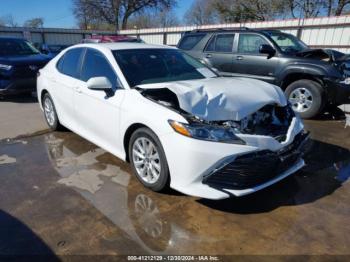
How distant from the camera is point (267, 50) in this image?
636 centimetres

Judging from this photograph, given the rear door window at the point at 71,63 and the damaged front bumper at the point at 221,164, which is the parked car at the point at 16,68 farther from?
the damaged front bumper at the point at 221,164

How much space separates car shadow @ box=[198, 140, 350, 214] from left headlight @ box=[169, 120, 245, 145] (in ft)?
2.46

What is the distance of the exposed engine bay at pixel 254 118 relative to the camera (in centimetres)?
288

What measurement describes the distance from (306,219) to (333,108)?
16.4ft

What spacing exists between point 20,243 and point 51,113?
3089 millimetres

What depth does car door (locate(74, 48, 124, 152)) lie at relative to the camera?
3541mm

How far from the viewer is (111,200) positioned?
Result: 315cm

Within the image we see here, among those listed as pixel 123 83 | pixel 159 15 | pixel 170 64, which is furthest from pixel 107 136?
pixel 159 15

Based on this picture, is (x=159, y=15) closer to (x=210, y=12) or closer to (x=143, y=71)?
(x=210, y=12)

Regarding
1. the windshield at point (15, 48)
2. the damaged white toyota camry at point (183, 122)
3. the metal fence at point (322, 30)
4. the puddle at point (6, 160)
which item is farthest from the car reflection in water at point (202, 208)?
the metal fence at point (322, 30)

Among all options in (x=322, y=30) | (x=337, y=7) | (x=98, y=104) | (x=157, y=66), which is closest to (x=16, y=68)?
(x=98, y=104)

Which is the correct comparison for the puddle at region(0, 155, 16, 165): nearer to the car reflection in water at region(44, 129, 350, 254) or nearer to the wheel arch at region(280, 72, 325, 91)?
the car reflection in water at region(44, 129, 350, 254)

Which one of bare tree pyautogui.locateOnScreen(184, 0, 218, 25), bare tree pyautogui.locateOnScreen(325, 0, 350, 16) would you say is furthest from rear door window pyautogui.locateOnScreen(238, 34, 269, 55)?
bare tree pyautogui.locateOnScreen(184, 0, 218, 25)

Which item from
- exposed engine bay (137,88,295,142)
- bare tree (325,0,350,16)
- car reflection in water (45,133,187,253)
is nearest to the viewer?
car reflection in water (45,133,187,253)
